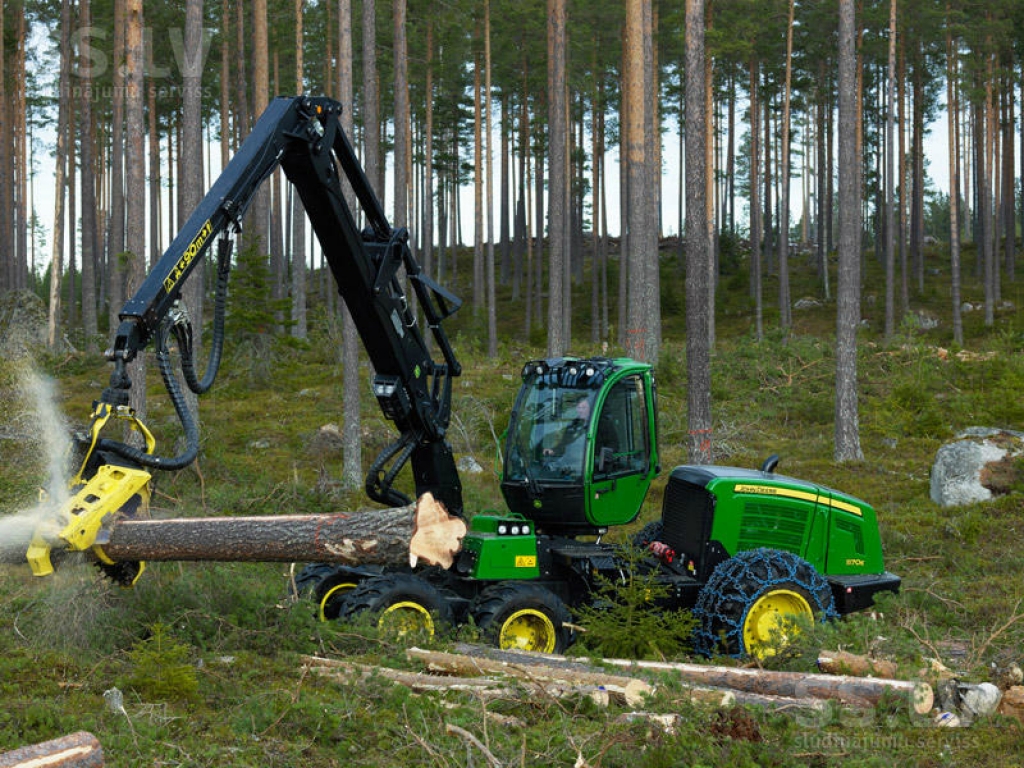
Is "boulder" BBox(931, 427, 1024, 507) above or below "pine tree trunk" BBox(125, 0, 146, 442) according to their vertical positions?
below

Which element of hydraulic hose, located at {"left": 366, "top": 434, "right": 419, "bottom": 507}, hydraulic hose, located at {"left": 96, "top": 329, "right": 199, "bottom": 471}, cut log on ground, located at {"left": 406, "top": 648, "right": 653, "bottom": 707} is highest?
hydraulic hose, located at {"left": 96, "top": 329, "right": 199, "bottom": 471}

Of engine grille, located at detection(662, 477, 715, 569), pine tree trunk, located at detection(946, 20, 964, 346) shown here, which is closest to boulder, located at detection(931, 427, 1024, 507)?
engine grille, located at detection(662, 477, 715, 569)

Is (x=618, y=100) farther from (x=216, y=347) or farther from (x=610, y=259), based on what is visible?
(x=216, y=347)

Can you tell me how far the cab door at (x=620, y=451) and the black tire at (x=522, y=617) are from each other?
1057 millimetres

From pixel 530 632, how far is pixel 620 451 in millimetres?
1952

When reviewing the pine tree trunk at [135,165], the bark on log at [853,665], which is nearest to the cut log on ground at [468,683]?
the bark on log at [853,665]

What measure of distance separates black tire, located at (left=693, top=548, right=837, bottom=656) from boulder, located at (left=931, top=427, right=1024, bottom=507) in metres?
7.13

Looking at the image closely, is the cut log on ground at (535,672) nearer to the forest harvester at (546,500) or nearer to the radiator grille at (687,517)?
the forest harvester at (546,500)

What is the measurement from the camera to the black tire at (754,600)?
8.64 m

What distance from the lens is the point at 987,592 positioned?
11.2 metres

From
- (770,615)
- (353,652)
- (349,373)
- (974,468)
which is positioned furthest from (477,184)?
(353,652)

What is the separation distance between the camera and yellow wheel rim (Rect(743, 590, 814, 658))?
8.47 m

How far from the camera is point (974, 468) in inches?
595

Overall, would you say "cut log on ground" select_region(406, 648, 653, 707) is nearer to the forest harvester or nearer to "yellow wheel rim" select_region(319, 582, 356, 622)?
the forest harvester
